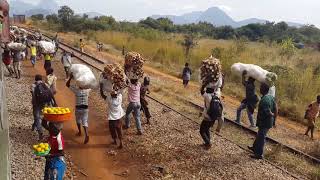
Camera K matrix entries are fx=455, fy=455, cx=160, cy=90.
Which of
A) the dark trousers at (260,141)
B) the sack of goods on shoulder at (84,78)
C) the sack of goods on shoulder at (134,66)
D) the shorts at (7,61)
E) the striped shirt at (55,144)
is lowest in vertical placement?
the dark trousers at (260,141)

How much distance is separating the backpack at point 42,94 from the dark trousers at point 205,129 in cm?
348

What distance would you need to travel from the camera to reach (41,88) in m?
10.1

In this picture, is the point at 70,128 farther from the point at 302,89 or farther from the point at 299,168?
the point at 302,89

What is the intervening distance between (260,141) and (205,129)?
1.26 m

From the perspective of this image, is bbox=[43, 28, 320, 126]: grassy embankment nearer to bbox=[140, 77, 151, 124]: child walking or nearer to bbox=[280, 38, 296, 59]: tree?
bbox=[280, 38, 296, 59]: tree

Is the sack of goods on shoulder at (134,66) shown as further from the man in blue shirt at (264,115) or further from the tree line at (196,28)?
the tree line at (196,28)

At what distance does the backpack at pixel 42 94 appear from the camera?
33.1 ft

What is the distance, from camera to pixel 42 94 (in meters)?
10.1

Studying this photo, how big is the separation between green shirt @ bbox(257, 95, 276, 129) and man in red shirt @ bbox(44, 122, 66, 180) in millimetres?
4608

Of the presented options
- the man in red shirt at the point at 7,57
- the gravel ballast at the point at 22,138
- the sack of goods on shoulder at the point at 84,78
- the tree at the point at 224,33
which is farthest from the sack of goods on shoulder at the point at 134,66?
the tree at the point at 224,33

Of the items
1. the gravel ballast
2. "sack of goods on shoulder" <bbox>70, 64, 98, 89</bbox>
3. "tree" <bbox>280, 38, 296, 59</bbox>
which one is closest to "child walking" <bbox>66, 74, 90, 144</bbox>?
"sack of goods on shoulder" <bbox>70, 64, 98, 89</bbox>

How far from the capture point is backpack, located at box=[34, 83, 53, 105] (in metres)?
10.1

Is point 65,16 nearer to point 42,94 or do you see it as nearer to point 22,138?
point 22,138

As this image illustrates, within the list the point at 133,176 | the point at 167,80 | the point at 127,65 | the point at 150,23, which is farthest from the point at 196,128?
the point at 150,23
